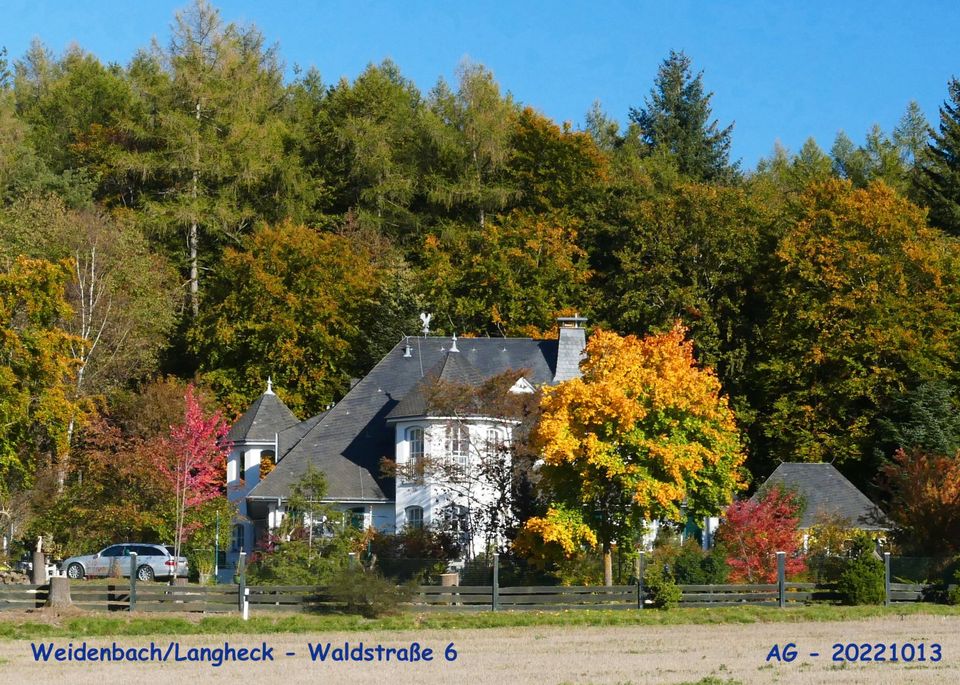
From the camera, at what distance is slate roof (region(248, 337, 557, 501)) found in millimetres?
49375

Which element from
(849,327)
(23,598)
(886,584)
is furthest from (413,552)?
(849,327)

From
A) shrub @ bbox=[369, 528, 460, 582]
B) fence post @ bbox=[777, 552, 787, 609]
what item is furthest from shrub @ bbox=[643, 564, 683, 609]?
shrub @ bbox=[369, 528, 460, 582]

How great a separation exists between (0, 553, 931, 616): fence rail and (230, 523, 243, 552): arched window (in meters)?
16.4

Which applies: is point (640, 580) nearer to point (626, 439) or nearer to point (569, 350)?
point (626, 439)

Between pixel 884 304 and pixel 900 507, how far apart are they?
15892mm

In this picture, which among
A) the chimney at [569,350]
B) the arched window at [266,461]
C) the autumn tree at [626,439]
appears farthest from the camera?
the chimney at [569,350]

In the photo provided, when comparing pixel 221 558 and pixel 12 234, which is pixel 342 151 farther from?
pixel 221 558

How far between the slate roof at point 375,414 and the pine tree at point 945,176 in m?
24.1

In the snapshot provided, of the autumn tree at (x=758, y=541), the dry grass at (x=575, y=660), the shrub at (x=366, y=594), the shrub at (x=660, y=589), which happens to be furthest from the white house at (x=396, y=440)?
the dry grass at (x=575, y=660)

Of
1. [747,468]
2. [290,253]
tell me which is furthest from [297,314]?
[747,468]

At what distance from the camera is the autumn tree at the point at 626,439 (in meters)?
38.0

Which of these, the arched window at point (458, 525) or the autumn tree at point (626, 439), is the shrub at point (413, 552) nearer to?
the arched window at point (458, 525)

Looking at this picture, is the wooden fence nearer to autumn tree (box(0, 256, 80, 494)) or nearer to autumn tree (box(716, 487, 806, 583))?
autumn tree (box(0, 256, 80, 494))

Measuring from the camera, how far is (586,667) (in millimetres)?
25062
